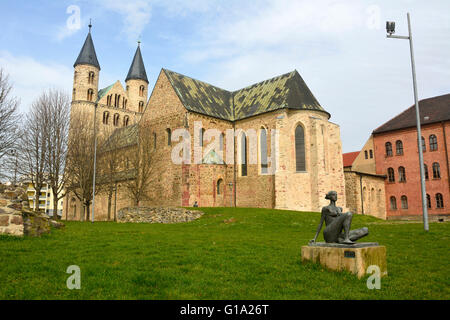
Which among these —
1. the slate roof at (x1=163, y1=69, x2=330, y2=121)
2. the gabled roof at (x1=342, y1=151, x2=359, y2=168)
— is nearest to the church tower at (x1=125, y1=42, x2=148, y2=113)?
the slate roof at (x1=163, y1=69, x2=330, y2=121)

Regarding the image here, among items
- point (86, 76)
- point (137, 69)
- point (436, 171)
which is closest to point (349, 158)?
point (436, 171)

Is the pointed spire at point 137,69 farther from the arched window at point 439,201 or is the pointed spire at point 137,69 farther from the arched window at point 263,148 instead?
the arched window at point 439,201

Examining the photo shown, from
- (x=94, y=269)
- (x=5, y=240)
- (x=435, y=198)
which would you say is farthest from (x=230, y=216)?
(x=435, y=198)

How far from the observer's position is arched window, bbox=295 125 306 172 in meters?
32.9

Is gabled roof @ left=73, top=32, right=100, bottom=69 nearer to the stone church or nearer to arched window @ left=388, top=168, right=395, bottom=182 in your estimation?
the stone church

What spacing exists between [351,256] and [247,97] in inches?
1316

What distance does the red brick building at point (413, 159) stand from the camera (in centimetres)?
4156

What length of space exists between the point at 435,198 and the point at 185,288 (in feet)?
146

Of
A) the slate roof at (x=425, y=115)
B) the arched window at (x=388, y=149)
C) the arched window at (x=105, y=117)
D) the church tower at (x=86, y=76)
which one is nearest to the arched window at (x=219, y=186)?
the arched window at (x=388, y=149)

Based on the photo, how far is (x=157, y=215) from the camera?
25297 mm

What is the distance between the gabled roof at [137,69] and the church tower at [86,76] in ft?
27.5

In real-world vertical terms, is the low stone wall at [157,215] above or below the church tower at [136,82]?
below

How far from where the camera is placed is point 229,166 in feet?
116
